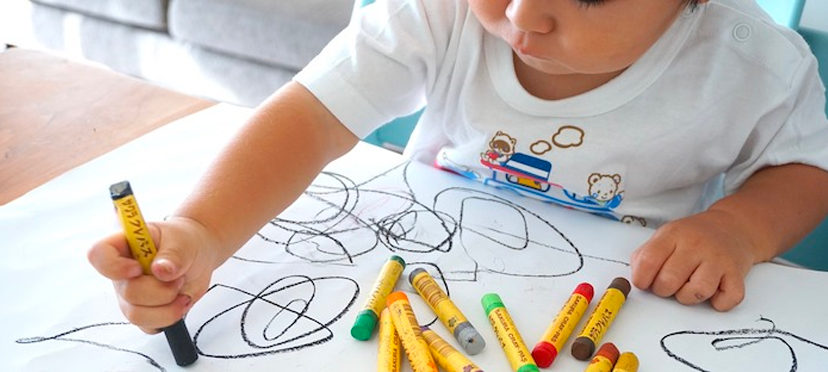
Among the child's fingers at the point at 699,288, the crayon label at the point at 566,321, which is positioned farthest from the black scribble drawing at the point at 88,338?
the child's fingers at the point at 699,288

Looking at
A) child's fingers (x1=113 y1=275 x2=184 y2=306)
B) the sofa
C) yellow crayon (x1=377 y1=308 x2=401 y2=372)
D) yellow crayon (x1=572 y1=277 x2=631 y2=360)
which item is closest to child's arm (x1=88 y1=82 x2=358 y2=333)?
child's fingers (x1=113 y1=275 x2=184 y2=306)

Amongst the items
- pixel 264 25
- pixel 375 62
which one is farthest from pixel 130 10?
pixel 375 62

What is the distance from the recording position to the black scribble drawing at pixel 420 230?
0.54 m

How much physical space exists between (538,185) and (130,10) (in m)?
1.25

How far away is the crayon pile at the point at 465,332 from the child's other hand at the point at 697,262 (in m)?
0.03

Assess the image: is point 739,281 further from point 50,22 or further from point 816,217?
point 50,22

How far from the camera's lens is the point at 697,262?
0.52 meters

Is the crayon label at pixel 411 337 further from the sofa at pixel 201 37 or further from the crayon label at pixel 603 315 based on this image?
the sofa at pixel 201 37

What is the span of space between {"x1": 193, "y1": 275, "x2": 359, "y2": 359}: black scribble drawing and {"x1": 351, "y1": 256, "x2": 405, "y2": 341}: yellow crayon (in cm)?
2

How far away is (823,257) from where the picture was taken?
29.7 inches

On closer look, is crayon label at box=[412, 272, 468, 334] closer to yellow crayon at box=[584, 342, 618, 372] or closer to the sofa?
yellow crayon at box=[584, 342, 618, 372]

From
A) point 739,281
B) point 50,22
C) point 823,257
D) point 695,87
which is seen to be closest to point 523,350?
point 739,281

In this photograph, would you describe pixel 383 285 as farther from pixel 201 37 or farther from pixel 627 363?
pixel 201 37

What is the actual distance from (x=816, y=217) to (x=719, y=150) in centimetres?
9
